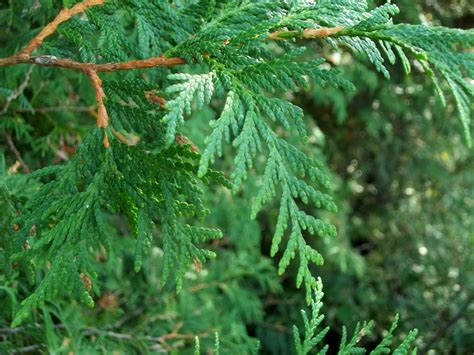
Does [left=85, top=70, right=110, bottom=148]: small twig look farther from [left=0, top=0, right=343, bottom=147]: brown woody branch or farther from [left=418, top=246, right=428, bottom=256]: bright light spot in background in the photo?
[left=418, top=246, right=428, bottom=256]: bright light spot in background

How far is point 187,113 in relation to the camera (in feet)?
4.23

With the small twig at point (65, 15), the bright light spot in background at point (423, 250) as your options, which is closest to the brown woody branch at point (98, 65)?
the small twig at point (65, 15)

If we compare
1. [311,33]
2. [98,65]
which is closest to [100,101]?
[98,65]

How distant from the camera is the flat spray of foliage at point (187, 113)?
136 centimetres

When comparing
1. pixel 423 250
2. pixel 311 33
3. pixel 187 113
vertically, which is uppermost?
pixel 311 33

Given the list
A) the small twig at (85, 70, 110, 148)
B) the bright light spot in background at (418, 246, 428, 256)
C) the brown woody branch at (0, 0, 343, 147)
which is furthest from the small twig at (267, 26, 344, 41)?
the bright light spot in background at (418, 246, 428, 256)

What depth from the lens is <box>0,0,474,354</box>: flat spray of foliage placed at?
4.45ft

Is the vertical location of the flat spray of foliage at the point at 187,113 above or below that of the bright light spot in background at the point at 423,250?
above

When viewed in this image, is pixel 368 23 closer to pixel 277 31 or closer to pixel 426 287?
pixel 277 31

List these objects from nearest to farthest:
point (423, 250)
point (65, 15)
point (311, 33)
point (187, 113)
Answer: point (187, 113), point (311, 33), point (65, 15), point (423, 250)

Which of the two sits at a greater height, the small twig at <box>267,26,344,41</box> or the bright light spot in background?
the small twig at <box>267,26,344,41</box>

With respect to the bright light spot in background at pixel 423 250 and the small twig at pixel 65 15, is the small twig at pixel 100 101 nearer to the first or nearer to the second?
the small twig at pixel 65 15

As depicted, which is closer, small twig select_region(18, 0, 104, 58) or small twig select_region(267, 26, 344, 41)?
small twig select_region(267, 26, 344, 41)

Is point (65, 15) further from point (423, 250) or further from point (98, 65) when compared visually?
point (423, 250)
